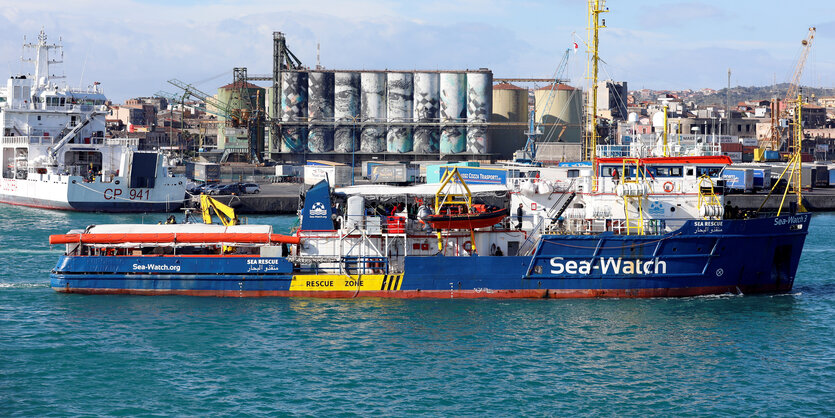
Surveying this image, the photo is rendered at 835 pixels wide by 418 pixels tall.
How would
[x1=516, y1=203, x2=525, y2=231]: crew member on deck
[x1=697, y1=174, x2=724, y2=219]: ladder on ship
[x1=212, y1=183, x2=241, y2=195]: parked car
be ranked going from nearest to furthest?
[x1=697, y1=174, x2=724, y2=219]: ladder on ship → [x1=516, y1=203, x2=525, y2=231]: crew member on deck → [x1=212, y1=183, x2=241, y2=195]: parked car

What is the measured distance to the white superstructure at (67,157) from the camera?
69250 mm

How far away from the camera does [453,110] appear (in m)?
103

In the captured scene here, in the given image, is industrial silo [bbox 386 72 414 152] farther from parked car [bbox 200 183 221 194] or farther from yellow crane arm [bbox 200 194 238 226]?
yellow crane arm [bbox 200 194 238 226]

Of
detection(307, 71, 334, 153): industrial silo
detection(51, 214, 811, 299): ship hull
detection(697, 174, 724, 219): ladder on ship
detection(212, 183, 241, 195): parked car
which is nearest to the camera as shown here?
detection(51, 214, 811, 299): ship hull

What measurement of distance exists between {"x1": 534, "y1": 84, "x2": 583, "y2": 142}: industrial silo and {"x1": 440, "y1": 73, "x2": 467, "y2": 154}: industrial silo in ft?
36.1

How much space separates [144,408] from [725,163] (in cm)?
2270

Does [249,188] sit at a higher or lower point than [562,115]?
lower

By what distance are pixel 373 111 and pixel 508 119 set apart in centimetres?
1788

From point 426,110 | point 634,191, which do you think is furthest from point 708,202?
point 426,110

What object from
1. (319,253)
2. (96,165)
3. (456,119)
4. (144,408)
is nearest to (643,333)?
(319,253)

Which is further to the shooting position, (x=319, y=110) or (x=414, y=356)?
(x=319, y=110)

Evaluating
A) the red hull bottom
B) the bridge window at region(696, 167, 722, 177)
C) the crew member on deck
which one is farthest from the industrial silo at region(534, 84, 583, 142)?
the red hull bottom

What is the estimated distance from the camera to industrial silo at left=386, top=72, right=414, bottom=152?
10288 centimetres

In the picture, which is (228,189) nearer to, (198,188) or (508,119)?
(198,188)
